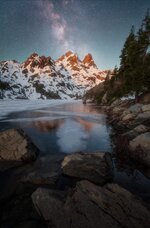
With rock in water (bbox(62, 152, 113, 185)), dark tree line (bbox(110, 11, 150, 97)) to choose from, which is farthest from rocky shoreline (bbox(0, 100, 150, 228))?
dark tree line (bbox(110, 11, 150, 97))

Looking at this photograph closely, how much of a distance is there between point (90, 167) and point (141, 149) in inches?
147

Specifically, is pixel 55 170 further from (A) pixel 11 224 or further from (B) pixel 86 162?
(A) pixel 11 224

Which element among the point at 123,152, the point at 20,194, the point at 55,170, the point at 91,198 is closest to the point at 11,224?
the point at 20,194

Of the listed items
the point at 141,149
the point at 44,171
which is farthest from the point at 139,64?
the point at 44,171

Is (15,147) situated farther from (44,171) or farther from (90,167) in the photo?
(90,167)

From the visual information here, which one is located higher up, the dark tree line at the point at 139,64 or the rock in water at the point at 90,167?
the dark tree line at the point at 139,64

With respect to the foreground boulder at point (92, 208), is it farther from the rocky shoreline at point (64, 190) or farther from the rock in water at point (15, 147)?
the rock in water at point (15, 147)

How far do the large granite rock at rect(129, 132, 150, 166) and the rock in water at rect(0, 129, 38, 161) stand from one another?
253 inches

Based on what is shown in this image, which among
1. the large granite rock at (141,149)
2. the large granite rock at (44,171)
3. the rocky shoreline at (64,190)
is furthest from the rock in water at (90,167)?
the large granite rock at (141,149)

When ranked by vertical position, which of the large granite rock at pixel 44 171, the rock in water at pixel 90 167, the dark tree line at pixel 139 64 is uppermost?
the dark tree line at pixel 139 64

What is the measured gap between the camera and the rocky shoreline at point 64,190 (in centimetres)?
447

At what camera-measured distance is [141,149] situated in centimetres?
905

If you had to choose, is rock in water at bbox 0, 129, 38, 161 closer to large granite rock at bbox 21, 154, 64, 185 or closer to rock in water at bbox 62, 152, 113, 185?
large granite rock at bbox 21, 154, 64, 185

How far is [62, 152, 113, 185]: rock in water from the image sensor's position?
7164 mm
